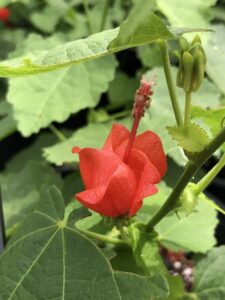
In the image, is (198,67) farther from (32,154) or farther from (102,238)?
(32,154)

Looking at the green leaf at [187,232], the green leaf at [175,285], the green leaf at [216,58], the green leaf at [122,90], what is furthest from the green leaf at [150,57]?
the green leaf at [175,285]

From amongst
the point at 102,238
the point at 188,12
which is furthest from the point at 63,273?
the point at 188,12

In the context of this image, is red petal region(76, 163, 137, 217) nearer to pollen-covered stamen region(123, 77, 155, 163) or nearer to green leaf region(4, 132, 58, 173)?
pollen-covered stamen region(123, 77, 155, 163)

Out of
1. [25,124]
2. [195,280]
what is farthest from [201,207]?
[25,124]

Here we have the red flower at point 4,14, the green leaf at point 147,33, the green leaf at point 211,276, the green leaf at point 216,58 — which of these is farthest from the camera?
the red flower at point 4,14

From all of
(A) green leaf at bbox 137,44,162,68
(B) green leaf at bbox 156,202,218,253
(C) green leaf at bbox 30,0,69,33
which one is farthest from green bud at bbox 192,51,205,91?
(C) green leaf at bbox 30,0,69,33

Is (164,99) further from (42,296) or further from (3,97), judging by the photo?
(42,296)

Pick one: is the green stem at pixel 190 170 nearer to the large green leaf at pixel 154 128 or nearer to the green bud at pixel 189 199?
the green bud at pixel 189 199
